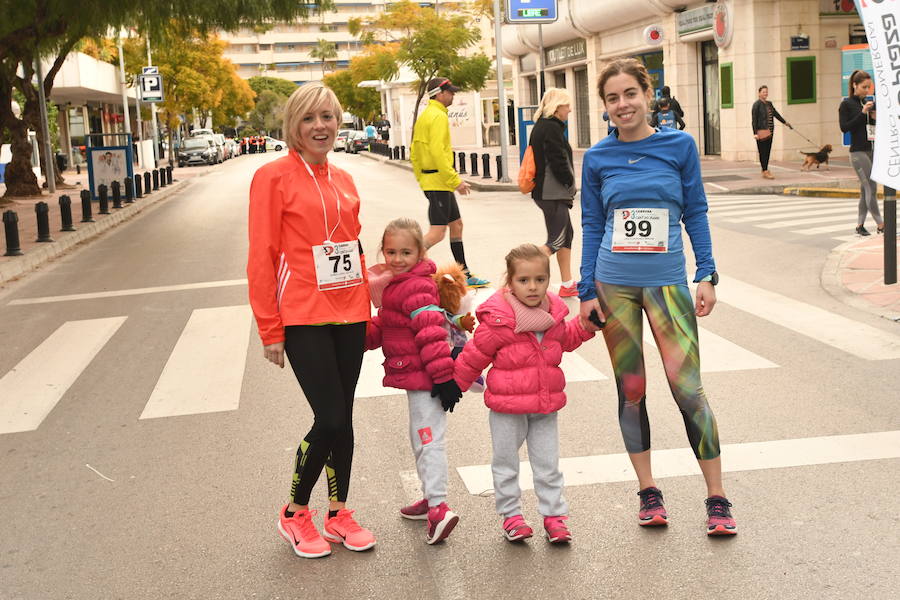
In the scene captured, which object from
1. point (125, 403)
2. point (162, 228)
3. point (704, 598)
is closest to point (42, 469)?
point (125, 403)

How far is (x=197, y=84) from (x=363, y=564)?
201 feet

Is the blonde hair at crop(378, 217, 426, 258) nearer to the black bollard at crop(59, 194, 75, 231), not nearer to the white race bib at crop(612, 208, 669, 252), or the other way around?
the white race bib at crop(612, 208, 669, 252)

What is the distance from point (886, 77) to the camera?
27.3ft

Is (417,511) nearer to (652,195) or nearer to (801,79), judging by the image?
(652,195)

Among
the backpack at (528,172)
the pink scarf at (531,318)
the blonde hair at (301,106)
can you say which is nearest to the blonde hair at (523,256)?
the pink scarf at (531,318)

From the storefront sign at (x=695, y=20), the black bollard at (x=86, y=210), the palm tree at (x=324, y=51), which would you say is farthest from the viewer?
the palm tree at (x=324, y=51)

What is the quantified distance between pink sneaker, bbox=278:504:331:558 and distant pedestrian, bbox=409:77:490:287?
6428 millimetres

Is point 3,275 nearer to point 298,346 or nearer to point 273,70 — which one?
point 298,346

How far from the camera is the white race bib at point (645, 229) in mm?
4398

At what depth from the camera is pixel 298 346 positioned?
427 cm

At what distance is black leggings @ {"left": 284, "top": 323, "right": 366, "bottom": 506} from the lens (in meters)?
4.27

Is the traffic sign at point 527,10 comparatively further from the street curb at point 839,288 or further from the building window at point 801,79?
the street curb at point 839,288

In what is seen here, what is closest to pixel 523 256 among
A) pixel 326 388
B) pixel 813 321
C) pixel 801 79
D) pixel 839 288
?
pixel 326 388

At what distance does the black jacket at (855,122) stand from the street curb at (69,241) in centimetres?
1025
